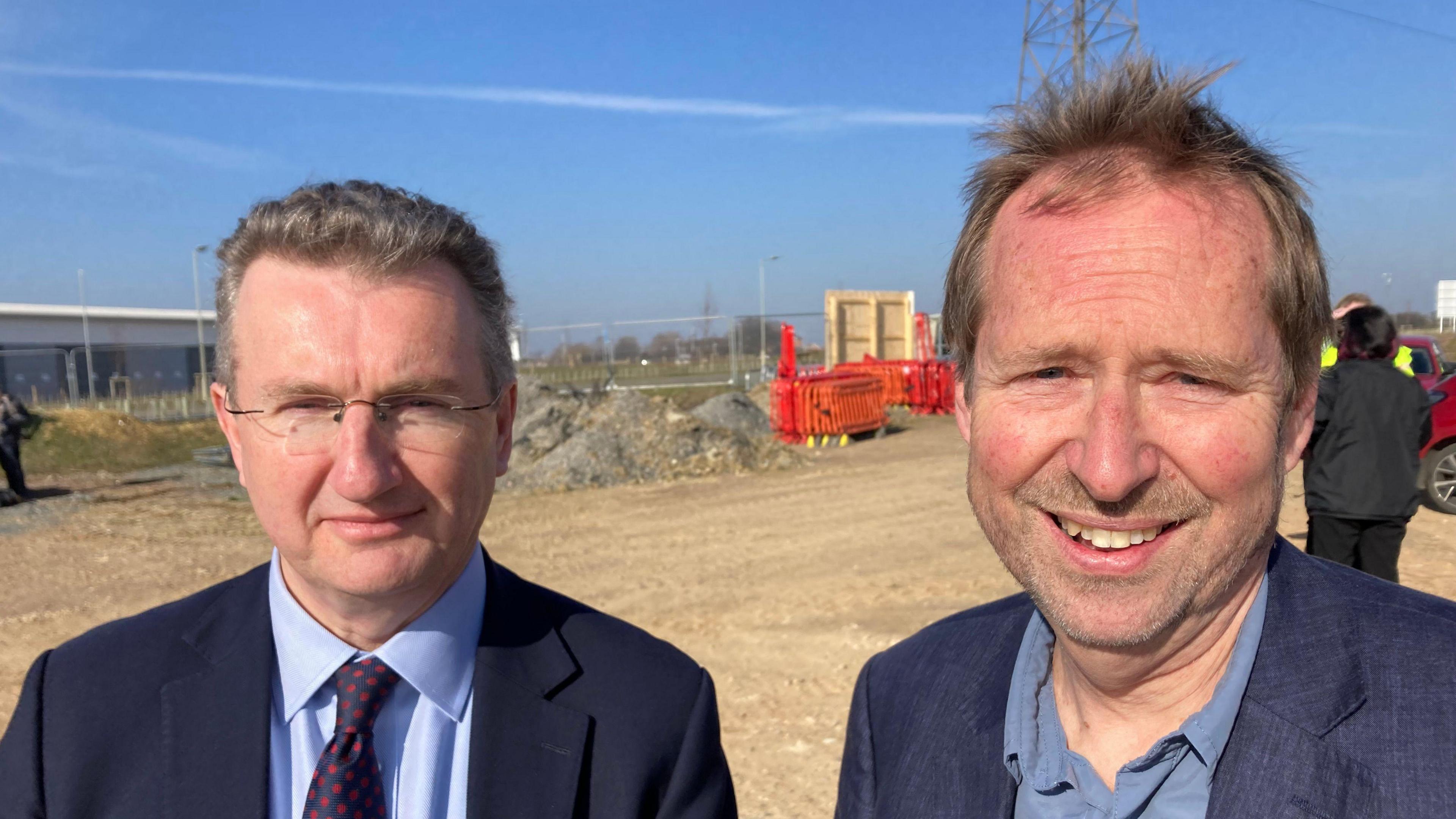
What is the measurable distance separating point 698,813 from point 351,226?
4.30 ft

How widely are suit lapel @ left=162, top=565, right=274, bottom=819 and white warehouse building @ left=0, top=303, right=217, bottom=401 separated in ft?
46.9

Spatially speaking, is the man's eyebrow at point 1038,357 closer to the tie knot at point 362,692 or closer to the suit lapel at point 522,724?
the suit lapel at point 522,724

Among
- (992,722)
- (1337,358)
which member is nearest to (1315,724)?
(992,722)

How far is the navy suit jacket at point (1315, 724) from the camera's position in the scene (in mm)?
1414

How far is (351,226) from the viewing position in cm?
180

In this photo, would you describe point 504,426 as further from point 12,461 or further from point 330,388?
point 12,461

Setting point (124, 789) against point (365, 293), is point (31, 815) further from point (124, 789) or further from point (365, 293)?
point (365, 293)

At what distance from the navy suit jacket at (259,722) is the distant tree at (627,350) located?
98.1 feet

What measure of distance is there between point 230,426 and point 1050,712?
1.70 metres

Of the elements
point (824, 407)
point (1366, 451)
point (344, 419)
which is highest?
point (344, 419)

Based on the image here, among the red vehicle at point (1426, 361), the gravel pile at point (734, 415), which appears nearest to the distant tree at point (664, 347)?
the gravel pile at point (734, 415)

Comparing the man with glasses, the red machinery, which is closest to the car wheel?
the red machinery

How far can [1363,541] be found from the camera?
19.4ft

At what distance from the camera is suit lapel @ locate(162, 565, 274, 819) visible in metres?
1.74
